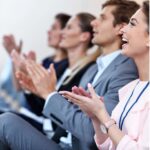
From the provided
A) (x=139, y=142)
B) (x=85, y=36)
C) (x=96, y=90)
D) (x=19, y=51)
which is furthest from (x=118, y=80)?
(x=19, y=51)

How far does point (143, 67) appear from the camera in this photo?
958mm

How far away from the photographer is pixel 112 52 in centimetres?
127

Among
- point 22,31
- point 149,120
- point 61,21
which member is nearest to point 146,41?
point 149,120

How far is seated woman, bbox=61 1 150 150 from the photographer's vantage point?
80cm

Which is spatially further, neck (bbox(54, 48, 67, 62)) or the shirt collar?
neck (bbox(54, 48, 67, 62))

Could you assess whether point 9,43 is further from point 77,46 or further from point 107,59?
point 107,59

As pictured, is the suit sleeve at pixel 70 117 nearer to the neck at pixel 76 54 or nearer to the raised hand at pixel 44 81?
the raised hand at pixel 44 81

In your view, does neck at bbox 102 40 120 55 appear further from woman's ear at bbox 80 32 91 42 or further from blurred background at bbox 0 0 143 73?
woman's ear at bbox 80 32 91 42

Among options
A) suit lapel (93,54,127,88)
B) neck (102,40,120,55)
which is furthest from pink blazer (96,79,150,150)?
neck (102,40,120,55)

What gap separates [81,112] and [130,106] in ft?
0.79

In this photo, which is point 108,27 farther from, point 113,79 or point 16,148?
point 16,148

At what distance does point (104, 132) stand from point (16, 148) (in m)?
0.27

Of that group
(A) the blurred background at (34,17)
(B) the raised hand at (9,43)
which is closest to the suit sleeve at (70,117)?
(A) the blurred background at (34,17)

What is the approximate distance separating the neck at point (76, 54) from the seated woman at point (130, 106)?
696 millimetres
